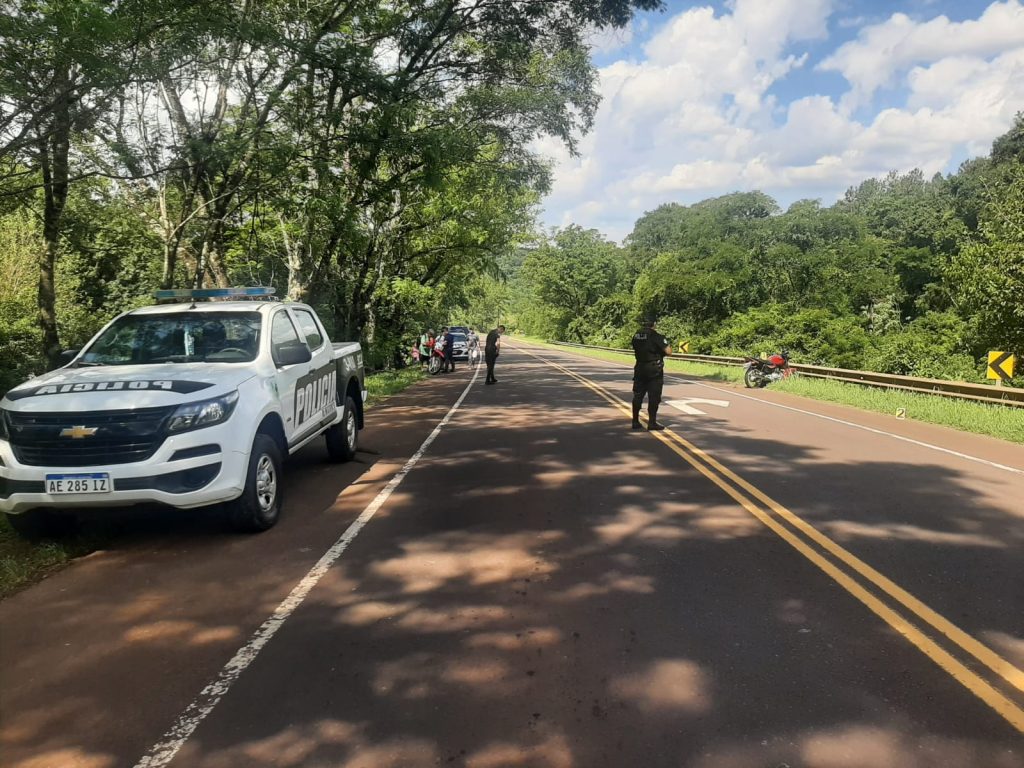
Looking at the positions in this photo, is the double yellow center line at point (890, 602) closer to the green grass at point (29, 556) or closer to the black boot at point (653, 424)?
the black boot at point (653, 424)

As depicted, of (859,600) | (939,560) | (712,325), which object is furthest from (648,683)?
(712,325)

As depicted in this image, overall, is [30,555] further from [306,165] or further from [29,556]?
[306,165]

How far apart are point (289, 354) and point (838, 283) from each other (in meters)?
43.8

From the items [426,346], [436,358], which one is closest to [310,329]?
[436,358]

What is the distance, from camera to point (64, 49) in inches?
295

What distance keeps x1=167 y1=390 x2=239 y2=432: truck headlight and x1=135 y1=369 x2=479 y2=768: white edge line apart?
138 cm

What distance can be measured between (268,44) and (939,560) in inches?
494

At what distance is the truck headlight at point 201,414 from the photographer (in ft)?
17.1

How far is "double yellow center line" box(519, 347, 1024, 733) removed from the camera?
3375 mm

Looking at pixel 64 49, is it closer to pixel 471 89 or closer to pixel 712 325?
pixel 471 89

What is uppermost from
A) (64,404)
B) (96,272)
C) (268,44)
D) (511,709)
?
(268,44)

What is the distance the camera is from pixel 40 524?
5.60m

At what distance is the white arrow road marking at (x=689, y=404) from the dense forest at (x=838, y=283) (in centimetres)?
326

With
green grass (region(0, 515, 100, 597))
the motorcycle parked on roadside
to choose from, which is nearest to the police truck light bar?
green grass (region(0, 515, 100, 597))
